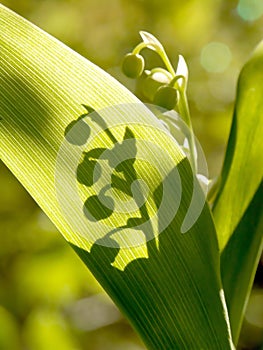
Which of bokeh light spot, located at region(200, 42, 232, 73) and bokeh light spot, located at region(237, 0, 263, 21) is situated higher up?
bokeh light spot, located at region(237, 0, 263, 21)

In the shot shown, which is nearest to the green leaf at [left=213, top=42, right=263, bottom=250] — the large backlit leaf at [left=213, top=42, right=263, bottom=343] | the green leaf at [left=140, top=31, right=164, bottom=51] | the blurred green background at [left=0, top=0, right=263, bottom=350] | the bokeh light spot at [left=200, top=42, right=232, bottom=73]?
the large backlit leaf at [left=213, top=42, right=263, bottom=343]

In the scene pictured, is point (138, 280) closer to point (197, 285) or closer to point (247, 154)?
Answer: point (197, 285)

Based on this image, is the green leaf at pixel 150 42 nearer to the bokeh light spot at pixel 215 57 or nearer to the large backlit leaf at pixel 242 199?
the large backlit leaf at pixel 242 199

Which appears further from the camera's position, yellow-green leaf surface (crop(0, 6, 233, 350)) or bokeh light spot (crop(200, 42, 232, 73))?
bokeh light spot (crop(200, 42, 232, 73))

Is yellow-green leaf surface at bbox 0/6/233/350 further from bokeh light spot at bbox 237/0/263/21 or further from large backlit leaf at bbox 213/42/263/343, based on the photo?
bokeh light spot at bbox 237/0/263/21


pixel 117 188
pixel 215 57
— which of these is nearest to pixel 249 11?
pixel 215 57

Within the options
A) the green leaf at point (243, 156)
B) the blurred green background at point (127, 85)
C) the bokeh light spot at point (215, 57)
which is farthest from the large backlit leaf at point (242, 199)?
the bokeh light spot at point (215, 57)

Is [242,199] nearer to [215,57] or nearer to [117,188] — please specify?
[117,188]
